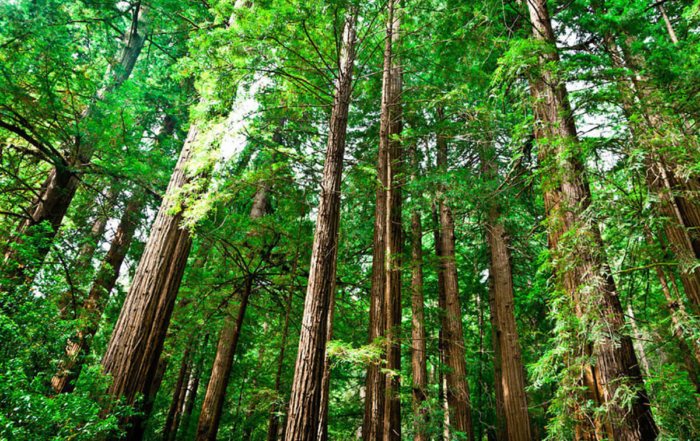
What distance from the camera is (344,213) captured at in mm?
8602

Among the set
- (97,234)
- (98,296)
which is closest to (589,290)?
(98,296)

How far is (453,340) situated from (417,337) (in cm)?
83

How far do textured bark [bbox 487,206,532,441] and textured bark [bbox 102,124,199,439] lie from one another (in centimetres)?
691

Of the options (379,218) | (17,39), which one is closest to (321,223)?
(379,218)

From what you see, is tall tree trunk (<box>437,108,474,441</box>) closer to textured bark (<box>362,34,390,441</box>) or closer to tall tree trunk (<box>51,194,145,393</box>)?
textured bark (<box>362,34,390,441</box>)

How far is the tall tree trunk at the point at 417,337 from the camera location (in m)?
6.12

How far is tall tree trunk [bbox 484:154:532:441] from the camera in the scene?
772 cm

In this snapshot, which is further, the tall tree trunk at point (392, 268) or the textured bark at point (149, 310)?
the tall tree trunk at point (392, 268)

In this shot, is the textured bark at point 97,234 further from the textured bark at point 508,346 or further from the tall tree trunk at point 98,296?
the textured bark at point 508,346

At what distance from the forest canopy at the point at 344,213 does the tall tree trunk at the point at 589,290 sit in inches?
1.1

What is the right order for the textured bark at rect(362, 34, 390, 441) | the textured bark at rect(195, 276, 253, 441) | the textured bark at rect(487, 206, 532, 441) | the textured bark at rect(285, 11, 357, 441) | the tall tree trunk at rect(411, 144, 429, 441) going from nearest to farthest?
the textured bark at rect(285, 11, 357, 441) < the textured bark at rect(362, 34, 390, 441) < the tall tree trunk at rect(411, 144, 429, 441) < the textured bark at rect(195, 276, 253, 441) < the textured bark at rect(487, 206, 532, 441)

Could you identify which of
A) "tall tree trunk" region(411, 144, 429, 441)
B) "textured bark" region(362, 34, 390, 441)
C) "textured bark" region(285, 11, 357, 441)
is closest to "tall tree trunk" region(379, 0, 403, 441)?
"textured bark" region(362, 34, 390, 441)

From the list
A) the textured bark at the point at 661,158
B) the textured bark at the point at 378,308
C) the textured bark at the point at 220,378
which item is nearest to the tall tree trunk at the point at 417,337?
the textured bark at the point at 378,308

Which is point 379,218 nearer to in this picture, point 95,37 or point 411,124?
point 411,124
